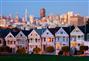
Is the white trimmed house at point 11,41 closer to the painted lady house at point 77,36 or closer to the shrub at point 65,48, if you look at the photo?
the shrub at point 65,48

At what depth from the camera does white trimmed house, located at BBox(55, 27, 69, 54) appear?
5621 mm

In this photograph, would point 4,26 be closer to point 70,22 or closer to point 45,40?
point 45,40

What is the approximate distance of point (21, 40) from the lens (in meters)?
5.82

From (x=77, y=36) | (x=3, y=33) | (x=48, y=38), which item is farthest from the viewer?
(x=3, y=33)

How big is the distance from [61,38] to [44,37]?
1.43ft

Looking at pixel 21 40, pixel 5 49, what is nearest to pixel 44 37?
pixel 21 40

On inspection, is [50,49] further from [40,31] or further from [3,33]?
[3,33]

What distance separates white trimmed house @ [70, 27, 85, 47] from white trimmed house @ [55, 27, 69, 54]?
14 centimetres

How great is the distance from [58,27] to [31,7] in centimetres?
84

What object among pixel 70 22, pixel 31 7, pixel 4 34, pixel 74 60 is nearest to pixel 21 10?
pixel 31 7

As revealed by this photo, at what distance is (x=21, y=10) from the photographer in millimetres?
5754

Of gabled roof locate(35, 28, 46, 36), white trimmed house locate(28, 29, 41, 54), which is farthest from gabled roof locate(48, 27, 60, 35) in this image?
white trimmed house locate(28, 29, 41, 54)

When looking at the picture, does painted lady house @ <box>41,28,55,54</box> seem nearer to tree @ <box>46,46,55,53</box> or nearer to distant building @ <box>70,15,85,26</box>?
tree @ <box>46,46,55,53</box>

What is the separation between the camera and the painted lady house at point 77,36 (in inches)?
220
